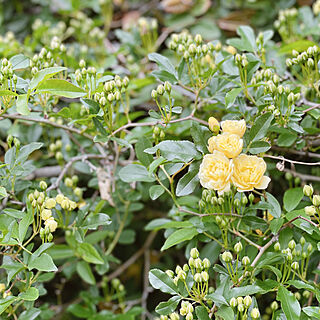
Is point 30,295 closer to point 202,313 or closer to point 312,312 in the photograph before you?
point 202,313

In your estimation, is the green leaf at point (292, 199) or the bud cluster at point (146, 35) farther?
the bud cluster at point (146, 35)

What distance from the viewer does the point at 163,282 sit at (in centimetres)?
91

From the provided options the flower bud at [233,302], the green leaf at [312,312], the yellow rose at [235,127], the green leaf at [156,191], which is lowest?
the green leaf at [312,312]

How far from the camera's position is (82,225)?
1092 millimetres

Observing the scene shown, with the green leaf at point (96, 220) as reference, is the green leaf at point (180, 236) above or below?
below

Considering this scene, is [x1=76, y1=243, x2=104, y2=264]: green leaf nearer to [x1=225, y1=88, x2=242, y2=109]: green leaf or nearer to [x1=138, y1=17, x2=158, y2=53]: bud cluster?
[x1=225, y1=88, x2=242, y2=109]: green leaf

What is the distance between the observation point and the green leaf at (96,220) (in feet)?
3.48

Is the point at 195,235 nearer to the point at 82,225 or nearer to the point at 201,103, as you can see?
the point at 82,225

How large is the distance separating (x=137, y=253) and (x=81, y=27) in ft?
3.06

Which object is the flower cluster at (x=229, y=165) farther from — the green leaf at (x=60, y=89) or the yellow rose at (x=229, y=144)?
the green leaf at (x=60, y=89)

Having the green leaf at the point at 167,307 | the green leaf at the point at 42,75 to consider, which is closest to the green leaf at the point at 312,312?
the green leaf at the point at 167,307

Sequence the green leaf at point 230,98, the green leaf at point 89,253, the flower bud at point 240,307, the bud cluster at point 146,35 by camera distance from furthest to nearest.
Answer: the bud cluster at point 146,35
the green leaf at point 89,253
the green leaf at point 230,98
the flower bud at point 240,307

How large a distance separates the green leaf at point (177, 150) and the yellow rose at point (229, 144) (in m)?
0.06

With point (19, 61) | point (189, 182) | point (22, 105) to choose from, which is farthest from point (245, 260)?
point (19, 61)
